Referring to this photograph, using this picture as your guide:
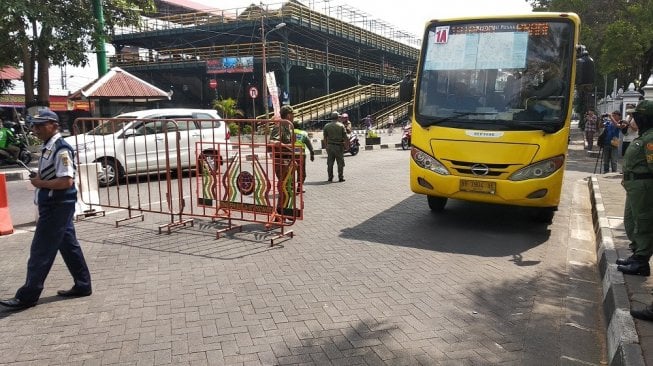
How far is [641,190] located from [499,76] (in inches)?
108

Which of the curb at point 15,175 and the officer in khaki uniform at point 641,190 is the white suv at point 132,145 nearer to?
the curb at point 15,175

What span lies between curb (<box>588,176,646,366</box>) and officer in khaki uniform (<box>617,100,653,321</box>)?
22 cm

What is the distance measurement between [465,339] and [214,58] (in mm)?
35672

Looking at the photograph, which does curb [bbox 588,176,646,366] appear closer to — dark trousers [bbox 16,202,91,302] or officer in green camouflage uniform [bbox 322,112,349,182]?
dark trousers [bbox 16,202,91,302]

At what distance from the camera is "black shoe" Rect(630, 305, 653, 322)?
3.70 m

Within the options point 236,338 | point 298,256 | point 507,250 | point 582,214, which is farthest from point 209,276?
point 582,214

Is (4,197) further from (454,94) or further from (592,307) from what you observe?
(592,307)

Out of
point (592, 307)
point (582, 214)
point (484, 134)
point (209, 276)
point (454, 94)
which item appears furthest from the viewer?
point (582, 214)

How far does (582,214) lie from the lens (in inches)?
334

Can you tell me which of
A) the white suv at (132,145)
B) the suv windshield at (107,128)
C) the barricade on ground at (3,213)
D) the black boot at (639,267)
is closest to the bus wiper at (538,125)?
the black boot at (639,267)

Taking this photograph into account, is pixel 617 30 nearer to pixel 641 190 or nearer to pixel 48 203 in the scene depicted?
pixel 641 190

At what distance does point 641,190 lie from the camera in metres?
4.61

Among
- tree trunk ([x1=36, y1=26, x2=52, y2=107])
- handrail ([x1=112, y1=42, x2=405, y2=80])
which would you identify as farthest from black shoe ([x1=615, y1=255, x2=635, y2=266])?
handrail ([x1=112, y1=42, x2=405, y2=80])

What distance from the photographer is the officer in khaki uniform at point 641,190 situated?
4590mm
